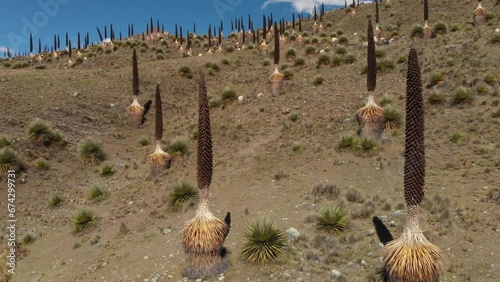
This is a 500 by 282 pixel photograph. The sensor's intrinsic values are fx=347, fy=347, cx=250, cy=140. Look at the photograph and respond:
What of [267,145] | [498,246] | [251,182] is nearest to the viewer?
[498,246]

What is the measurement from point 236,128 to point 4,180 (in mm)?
13893

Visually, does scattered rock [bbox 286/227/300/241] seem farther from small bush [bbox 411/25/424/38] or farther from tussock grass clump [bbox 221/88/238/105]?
small bush [bbox 411/25/424/38]

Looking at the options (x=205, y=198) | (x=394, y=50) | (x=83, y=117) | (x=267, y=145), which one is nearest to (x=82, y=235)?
(x=205, y=198)

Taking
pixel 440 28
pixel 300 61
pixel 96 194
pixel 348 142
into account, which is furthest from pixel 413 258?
pixel 440 28

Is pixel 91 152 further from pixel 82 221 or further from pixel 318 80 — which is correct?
pixel 318 80

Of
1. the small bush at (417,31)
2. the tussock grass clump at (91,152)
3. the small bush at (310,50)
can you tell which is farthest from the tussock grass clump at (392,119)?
the small bush at (310,50)

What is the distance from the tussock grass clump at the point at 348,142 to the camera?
18328 mm

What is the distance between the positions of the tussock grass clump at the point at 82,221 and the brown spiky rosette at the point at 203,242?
791cm

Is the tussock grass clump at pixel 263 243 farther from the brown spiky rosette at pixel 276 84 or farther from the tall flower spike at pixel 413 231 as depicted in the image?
the brown spiky rosette at pixel 276 84

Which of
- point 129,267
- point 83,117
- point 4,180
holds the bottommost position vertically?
point 129,267

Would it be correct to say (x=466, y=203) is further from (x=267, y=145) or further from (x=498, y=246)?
(x=267, y=145)

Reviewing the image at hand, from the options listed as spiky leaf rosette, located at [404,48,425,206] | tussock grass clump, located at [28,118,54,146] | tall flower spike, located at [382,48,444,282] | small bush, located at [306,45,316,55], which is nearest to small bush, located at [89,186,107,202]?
tussock grass clump, located at [28,118,54,146]

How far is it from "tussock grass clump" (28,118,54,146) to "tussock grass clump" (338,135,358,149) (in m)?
18.4

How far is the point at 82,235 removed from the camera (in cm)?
1568
